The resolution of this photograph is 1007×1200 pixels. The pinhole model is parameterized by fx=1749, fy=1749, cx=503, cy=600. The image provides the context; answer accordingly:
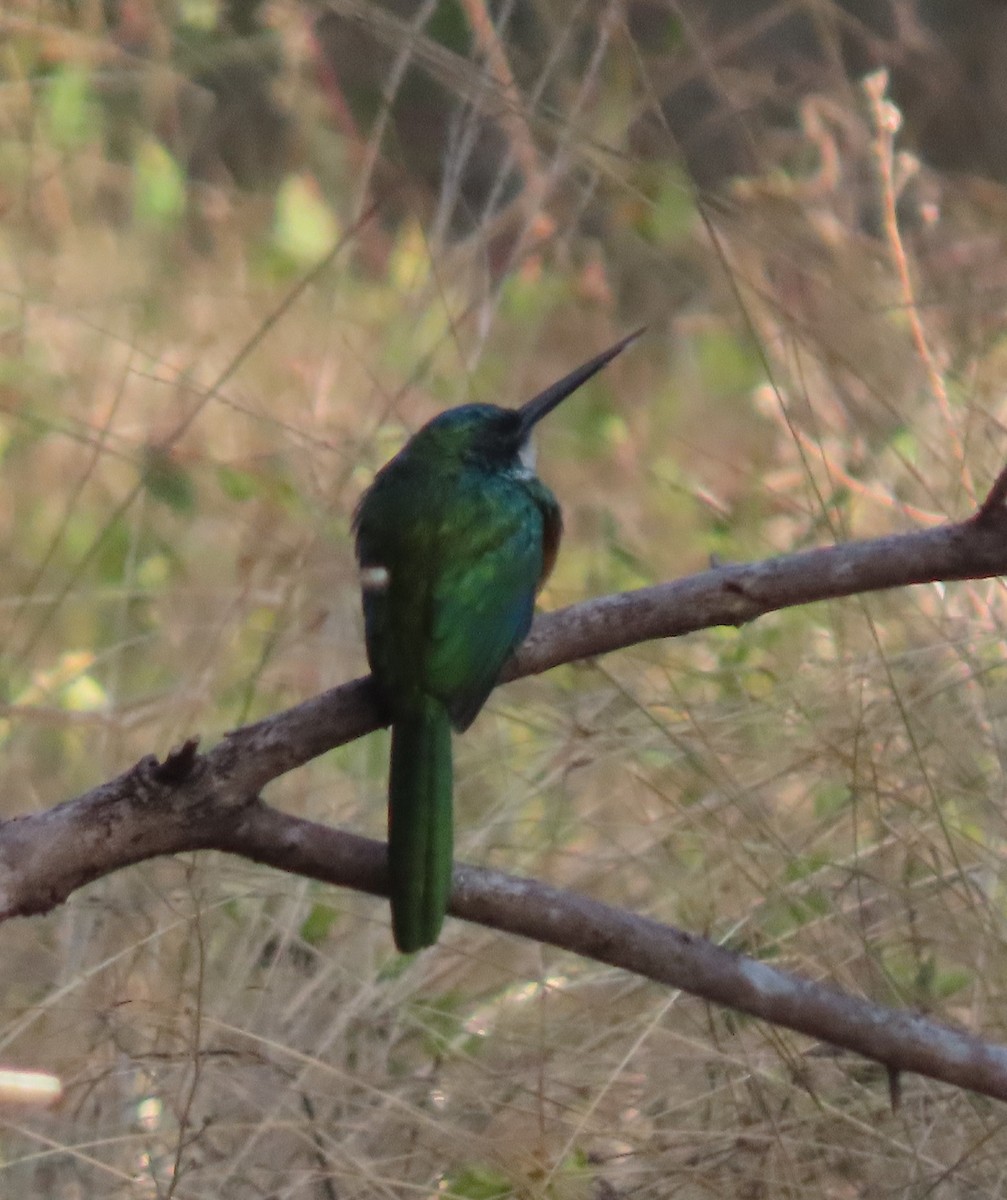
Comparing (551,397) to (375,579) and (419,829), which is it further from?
(419,829)

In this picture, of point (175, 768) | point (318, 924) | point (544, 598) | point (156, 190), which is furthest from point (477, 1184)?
point (156, 190)

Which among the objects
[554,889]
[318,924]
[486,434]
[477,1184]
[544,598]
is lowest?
[477,1184]

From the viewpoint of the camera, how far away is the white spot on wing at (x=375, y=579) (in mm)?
1727

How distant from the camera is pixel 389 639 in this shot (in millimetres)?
1634

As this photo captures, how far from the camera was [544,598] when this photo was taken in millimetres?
2932

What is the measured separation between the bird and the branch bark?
0.04 meters

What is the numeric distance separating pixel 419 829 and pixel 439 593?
32 cm

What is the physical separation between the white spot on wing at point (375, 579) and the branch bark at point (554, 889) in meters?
0.26

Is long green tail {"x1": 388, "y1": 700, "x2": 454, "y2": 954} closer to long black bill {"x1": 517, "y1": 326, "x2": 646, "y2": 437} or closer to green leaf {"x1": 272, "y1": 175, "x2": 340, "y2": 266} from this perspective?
long black bill {"x1": 517, "y1": 326, "x2": 646, "y2": 437}

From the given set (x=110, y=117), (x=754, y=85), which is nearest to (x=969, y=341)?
(x=754, y=85)

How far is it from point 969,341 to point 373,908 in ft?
4.73

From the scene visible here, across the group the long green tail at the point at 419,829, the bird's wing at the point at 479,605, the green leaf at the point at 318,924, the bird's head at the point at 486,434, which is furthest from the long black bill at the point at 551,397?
the green leaf at the point at 318,924

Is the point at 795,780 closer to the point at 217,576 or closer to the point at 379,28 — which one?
the point at 379,28

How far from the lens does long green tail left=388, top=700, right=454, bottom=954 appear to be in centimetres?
141
